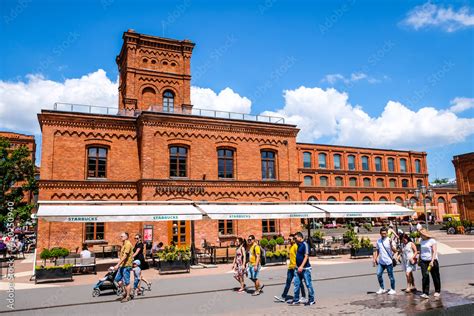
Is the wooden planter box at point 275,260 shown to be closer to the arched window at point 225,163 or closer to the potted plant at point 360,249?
the potted plant at point 360,249

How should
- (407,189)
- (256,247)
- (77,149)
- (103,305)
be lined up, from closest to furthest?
(103,305) → (256,247) → (77,149) → (407,189)

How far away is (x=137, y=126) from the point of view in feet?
75.5

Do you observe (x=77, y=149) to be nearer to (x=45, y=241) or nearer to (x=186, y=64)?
(x=45, y=241)

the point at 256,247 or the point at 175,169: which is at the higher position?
the point at 175,169

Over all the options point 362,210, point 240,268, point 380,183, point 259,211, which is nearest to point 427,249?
point 240,268

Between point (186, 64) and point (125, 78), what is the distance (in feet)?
15.5

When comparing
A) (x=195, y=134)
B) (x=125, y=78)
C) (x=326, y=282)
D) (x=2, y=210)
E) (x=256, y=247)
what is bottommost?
(x=326, y=282)

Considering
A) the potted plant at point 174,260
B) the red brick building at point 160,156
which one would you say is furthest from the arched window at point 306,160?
the potted plant at point 174,260

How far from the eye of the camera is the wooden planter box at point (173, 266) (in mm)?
13828

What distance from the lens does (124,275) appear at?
9.26 m

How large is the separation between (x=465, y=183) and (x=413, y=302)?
1599 inches

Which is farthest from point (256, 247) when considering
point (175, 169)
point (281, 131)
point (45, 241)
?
point (281, 131)

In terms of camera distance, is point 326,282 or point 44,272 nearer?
point 326,282

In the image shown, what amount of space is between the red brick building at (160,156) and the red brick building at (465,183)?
88.5 ft
